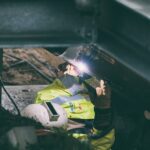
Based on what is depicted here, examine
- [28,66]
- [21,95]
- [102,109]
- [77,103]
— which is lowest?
[28,66]

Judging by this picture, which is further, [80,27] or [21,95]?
[21,95]

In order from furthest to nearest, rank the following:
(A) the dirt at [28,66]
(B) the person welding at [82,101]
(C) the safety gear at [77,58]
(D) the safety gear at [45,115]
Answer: (A) the dirt at [28,66] → (C) the safety gear at [77,58] → (D) the safety gear at [45,115] → (B) the person welding at [82,101]

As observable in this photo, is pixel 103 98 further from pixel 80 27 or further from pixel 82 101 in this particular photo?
pixel 80 27

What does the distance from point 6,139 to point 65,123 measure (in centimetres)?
120

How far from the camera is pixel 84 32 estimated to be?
181 inches

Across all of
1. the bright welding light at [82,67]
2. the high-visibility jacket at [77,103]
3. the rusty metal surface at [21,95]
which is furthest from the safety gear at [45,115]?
the rusty metal surface at [21,95]

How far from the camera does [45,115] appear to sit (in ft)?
28.2

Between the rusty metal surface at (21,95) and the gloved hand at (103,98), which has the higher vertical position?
the gloved hand at (103,98)

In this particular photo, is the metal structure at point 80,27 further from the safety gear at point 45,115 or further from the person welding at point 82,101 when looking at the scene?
the safety gear at point 45,115

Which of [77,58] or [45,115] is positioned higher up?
[77,58]

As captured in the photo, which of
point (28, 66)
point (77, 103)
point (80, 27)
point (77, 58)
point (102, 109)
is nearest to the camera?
point (80, 27)

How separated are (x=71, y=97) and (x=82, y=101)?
279 millimetres

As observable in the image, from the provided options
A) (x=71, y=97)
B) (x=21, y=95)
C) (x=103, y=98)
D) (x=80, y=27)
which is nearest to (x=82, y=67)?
(x=71, y=97)

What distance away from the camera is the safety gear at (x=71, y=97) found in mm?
9172
